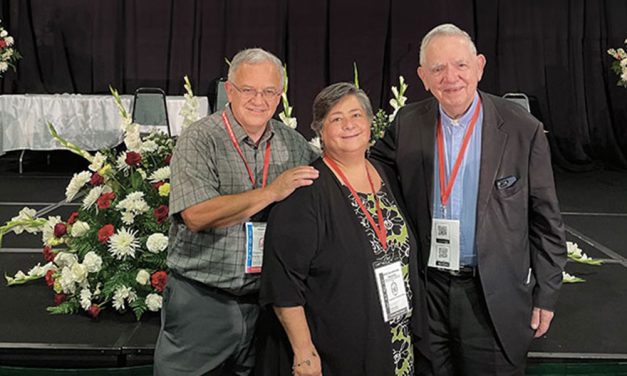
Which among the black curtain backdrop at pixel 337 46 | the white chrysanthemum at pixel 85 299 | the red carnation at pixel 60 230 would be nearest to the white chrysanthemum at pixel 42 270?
the red carnation at pixel 60 230

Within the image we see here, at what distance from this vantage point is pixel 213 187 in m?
1.80

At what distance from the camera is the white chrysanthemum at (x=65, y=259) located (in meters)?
2.91

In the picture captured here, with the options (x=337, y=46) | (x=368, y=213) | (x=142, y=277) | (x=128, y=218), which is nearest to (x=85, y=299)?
(x=142, y=277)

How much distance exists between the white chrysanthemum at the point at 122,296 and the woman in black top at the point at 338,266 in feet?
4.35

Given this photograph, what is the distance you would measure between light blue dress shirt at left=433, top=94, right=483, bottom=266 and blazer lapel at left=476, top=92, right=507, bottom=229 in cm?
3

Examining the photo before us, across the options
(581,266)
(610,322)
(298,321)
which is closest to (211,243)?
(298,321)

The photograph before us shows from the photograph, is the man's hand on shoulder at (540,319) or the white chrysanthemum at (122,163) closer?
the man's hand on shoulder at (540,319)

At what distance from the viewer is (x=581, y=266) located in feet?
12.7

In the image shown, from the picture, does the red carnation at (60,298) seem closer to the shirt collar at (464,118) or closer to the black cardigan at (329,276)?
the black cardigan at (329,276)

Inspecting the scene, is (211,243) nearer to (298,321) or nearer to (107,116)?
(298,321)

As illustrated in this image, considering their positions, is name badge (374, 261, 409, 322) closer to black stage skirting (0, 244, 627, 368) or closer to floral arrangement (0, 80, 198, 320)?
black stage skirting (0, 244, 627, 368)

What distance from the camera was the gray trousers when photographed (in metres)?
1.89

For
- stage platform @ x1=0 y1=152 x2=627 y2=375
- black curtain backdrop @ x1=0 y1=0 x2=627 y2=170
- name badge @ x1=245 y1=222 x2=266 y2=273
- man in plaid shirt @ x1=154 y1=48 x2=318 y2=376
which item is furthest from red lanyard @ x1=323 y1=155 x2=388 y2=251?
black curtain backdrop @ x1=0 y1=0 x2=627 y2=170

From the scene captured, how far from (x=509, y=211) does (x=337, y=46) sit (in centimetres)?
782
